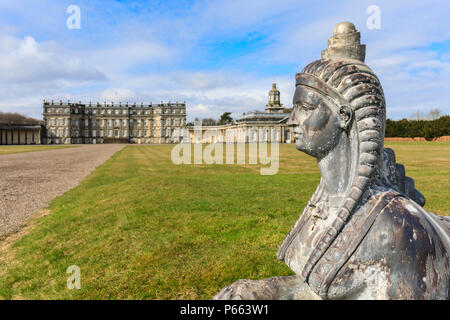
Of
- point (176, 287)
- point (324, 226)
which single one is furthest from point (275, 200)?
point (324, 226)

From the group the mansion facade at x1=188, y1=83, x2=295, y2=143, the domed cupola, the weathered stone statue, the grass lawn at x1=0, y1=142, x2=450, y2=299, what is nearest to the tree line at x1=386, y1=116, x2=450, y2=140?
the mansion facade at x1=188, y1=83, x2=295, y2=143

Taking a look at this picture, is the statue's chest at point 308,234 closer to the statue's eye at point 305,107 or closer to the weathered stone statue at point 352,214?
the weathered stone statue at point 352,214

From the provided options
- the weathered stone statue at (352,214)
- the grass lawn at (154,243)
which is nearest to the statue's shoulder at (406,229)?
the weathered stone statue at (352,214)

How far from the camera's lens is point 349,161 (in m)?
2.06

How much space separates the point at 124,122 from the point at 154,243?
103584 mm

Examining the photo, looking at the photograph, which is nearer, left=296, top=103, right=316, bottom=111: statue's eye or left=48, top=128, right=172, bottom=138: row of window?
left=296, top=103, right=316, bottom=111: statue's eye

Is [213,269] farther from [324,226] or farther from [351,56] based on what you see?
[351,56]

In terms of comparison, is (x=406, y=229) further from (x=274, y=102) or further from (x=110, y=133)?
(x=110, y=133)

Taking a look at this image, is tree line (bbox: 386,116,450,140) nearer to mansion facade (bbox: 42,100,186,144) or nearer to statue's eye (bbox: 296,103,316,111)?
mansion facade (bbox: 42,100,186,144)

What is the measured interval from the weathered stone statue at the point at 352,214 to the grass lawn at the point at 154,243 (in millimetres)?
2418

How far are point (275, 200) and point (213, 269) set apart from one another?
503 centimetres

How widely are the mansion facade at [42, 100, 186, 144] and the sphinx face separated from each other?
99.8m

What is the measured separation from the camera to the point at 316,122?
2.07 m

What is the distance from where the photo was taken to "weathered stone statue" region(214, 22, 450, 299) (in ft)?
5.78
